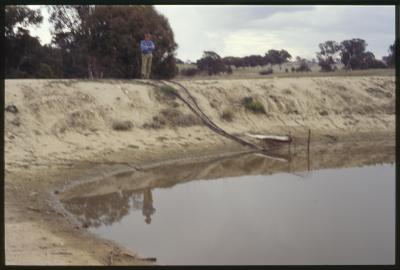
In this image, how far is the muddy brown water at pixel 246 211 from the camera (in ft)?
28.2

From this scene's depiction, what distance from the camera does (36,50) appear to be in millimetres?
26344

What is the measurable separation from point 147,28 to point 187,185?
12358 millimetres

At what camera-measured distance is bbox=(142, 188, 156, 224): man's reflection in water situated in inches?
418

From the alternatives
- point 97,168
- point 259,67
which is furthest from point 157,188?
point 259,67

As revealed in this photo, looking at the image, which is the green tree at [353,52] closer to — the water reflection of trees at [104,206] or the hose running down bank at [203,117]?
the hose running down bank at [203,117]

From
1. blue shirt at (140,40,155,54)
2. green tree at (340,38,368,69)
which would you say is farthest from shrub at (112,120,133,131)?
green tree at (340,38,368,69)

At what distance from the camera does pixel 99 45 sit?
81.4 feet

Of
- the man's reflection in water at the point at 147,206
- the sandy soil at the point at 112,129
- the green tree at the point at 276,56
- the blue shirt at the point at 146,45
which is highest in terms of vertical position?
the green tree at the point at 276,56

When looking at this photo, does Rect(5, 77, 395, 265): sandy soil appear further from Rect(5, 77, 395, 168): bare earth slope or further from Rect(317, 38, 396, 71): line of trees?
Rect(317, 38, 396, 71): line of trees

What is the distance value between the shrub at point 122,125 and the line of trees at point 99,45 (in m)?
7.46

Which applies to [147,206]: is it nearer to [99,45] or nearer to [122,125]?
[122,125]

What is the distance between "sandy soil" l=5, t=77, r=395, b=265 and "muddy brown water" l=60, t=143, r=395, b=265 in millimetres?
694

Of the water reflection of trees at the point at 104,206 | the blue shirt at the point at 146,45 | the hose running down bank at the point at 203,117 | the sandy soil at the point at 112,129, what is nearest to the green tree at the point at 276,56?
the sandy soil at the point at 112,129

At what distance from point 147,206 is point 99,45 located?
14.6 metres
